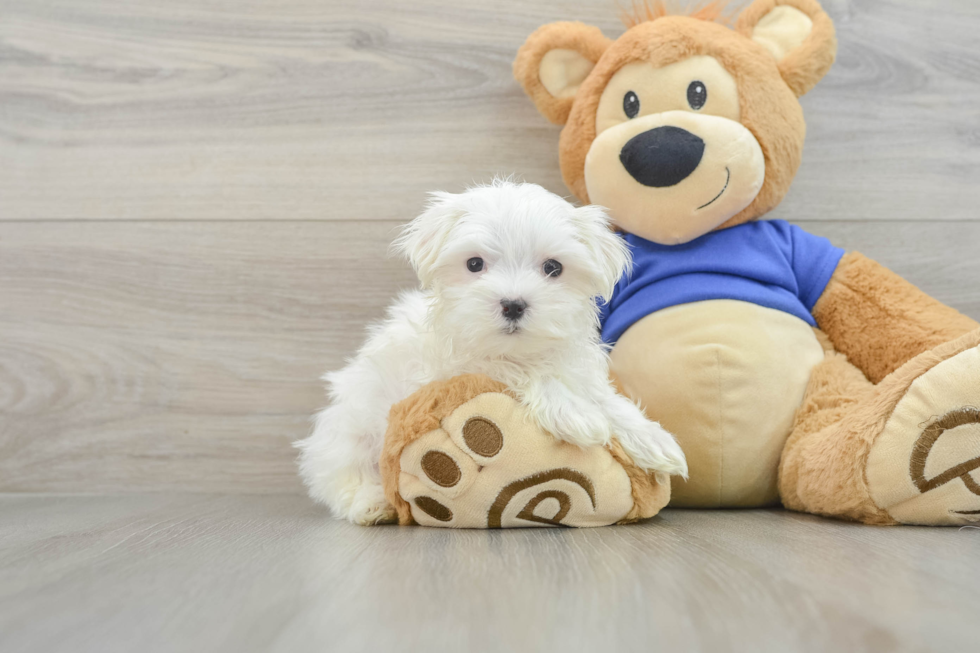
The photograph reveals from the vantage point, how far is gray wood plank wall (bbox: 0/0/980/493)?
1204mm

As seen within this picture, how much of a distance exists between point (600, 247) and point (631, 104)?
279 millimetres

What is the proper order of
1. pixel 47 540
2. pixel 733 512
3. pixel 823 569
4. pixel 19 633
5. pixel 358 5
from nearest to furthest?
pixel 19 633 → pixel 823 569 → pixel 47 540 → pixel 733 512 → pixel 358 5

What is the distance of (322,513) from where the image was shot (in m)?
0.98

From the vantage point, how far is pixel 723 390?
916 mm

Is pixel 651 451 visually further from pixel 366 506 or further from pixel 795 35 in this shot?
pixel 795 35

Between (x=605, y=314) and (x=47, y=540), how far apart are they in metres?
0.79

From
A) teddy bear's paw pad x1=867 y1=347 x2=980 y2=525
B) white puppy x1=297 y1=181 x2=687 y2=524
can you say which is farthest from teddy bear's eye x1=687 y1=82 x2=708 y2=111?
teddy bear's paw pad x1=867 y1=347 x2=980 y2=525

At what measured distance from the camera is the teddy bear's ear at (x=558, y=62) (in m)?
1.04

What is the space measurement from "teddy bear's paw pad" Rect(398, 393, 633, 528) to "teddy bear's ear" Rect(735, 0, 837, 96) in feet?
2.18

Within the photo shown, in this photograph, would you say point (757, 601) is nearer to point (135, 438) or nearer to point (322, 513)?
point (322, 513)

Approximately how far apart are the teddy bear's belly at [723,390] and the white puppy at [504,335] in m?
0.10

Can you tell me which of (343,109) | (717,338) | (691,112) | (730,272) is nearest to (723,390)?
(717,338)

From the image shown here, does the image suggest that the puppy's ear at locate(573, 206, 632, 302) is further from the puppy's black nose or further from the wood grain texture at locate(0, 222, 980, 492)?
the wood grain texture at locate(0, 222, 980, 492)

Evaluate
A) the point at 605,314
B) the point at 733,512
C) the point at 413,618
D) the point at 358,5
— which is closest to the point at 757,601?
the point at 413,618
